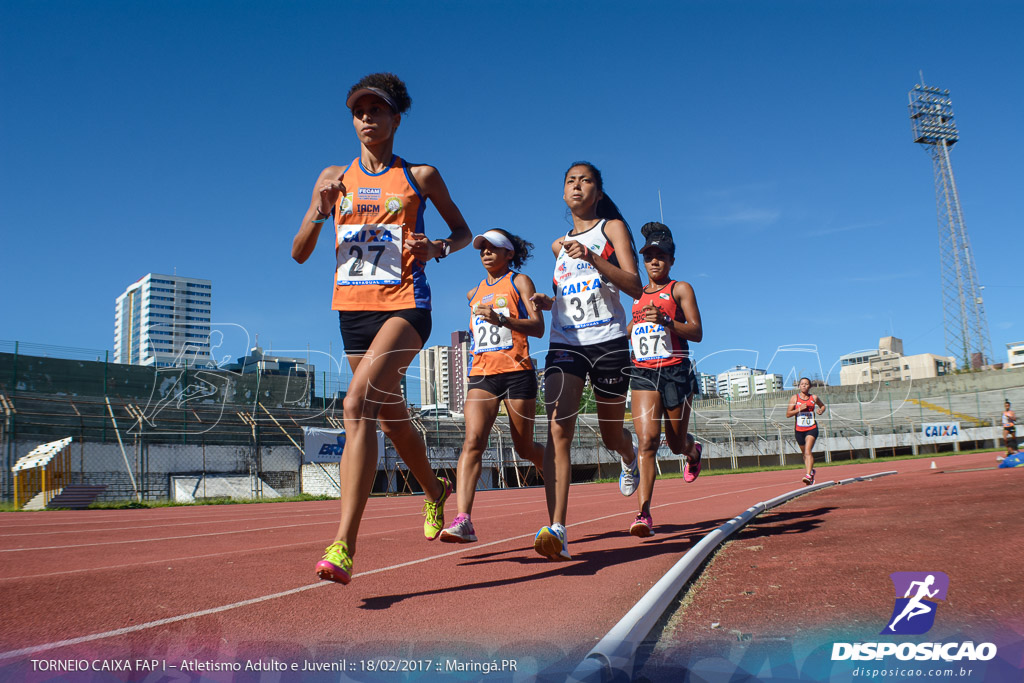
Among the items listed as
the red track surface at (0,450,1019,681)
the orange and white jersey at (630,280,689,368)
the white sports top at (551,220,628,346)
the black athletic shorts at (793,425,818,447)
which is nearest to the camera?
the red track surface at (0,450,1019,681)

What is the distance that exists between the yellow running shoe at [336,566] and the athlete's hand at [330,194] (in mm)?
1698

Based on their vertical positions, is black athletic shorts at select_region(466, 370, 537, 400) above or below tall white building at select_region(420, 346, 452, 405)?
below

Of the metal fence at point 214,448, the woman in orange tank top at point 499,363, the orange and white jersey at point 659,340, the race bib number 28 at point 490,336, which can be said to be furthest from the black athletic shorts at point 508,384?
the metal fence at point 214,448

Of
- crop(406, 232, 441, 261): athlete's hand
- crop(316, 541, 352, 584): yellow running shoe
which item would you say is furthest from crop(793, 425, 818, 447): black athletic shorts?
crop(316, 541, 352, 584): yellow running shoe

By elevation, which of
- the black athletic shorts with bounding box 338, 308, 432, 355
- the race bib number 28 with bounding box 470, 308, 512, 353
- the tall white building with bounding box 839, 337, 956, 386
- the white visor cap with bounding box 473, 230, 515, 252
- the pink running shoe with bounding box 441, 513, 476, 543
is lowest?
the pink running shoe with bounding box 441, 513, 476, 543

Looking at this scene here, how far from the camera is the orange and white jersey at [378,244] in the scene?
369cm

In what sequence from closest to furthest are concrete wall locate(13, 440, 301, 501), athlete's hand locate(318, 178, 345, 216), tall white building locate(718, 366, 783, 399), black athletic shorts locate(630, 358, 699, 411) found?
Answer: athlete's hand locate(318, 178, 345, 216), black athletic shorts locate(630, 358, 699, 411), concrete wall locate(13, 440, 301, 501), tall white building locate(718, 366, 783, 399)

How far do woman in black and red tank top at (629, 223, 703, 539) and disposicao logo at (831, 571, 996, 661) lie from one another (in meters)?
2.44

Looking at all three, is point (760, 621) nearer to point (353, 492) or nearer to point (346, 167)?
point (353, 492)

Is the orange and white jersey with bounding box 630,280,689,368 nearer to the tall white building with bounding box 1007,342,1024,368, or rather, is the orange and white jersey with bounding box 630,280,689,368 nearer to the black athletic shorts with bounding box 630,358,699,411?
the black athletic shorts with bounding box 630,358,699,411

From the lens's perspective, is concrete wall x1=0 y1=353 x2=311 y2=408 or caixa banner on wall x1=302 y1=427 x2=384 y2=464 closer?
caixa banner on wall x1=302 y1=427 x2=384 y2=464

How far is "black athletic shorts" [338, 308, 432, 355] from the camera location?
3.65 metres

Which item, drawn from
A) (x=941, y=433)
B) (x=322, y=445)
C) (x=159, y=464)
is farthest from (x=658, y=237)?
(x=941, y=433)

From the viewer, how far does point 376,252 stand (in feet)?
12.2
